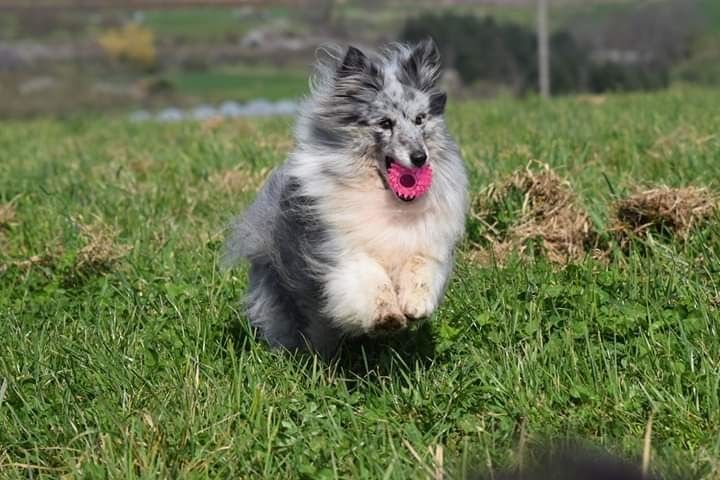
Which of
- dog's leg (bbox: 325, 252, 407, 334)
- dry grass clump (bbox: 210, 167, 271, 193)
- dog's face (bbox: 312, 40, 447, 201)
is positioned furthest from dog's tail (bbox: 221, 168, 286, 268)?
dry grass clump (bbox: 210, 167, 271, 193)

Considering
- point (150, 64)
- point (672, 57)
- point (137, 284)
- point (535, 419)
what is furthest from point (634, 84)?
point (535, 419)

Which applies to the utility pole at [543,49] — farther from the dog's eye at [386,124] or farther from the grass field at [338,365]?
the dog's eye at [386,124]

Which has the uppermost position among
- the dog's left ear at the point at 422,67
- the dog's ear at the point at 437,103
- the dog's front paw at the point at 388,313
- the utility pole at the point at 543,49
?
the dog's left ear at the point at 422,67

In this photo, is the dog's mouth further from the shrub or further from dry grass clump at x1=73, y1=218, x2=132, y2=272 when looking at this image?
the shrub

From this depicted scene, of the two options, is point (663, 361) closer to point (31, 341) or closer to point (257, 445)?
point (257, 445)

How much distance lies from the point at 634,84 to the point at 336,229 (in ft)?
42.3

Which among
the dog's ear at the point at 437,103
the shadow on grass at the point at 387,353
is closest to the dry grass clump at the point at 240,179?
the shadow on grass at the point at 387,353

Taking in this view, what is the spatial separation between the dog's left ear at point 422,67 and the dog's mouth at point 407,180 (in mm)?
340

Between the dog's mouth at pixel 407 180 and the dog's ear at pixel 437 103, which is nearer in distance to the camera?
the dog's mouth at pixel 407 180

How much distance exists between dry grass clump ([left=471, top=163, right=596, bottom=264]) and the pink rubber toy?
1178 mm

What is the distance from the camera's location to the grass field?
10.4 feet

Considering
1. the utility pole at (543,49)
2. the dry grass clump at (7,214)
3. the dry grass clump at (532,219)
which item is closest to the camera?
the dry grass clump at (532,219)

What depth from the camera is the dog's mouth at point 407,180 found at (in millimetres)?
3691

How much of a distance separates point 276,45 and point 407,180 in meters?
16.1
